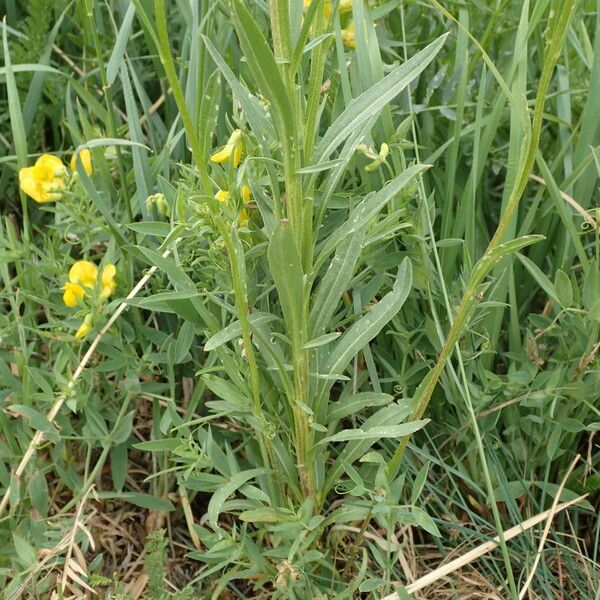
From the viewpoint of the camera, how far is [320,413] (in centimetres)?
132

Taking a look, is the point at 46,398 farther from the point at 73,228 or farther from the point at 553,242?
the point at 553,242

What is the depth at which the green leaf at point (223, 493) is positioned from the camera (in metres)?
1.23

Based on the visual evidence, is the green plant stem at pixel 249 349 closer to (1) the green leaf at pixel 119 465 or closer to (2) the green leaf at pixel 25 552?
(1) the green leaf at pixel 119 465

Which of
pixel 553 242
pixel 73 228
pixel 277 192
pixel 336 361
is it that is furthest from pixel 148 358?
pixel 553 242

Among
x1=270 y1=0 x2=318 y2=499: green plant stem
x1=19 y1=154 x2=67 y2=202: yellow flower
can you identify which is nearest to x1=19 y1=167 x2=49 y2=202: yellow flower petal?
x1=19 y1=154 x2=67 y2=202: yellow flower

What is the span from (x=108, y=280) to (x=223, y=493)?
441mm

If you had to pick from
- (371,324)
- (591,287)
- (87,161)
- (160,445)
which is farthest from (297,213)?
(87,161)

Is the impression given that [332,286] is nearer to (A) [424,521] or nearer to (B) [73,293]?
(A) [424,521]

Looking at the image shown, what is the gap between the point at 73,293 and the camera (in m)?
1.46

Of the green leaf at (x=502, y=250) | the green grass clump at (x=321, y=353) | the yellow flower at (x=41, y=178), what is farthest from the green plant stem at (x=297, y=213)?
the yellow flower at (x=41, y=178)

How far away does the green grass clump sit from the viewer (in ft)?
4.15

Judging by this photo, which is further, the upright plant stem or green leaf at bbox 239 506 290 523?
green leaf at bbox 239 506 290 523

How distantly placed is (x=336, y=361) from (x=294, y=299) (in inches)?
7.4

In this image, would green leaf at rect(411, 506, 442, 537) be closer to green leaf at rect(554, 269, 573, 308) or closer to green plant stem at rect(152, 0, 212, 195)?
green leaf at rect(554, 269, 573, 308)
